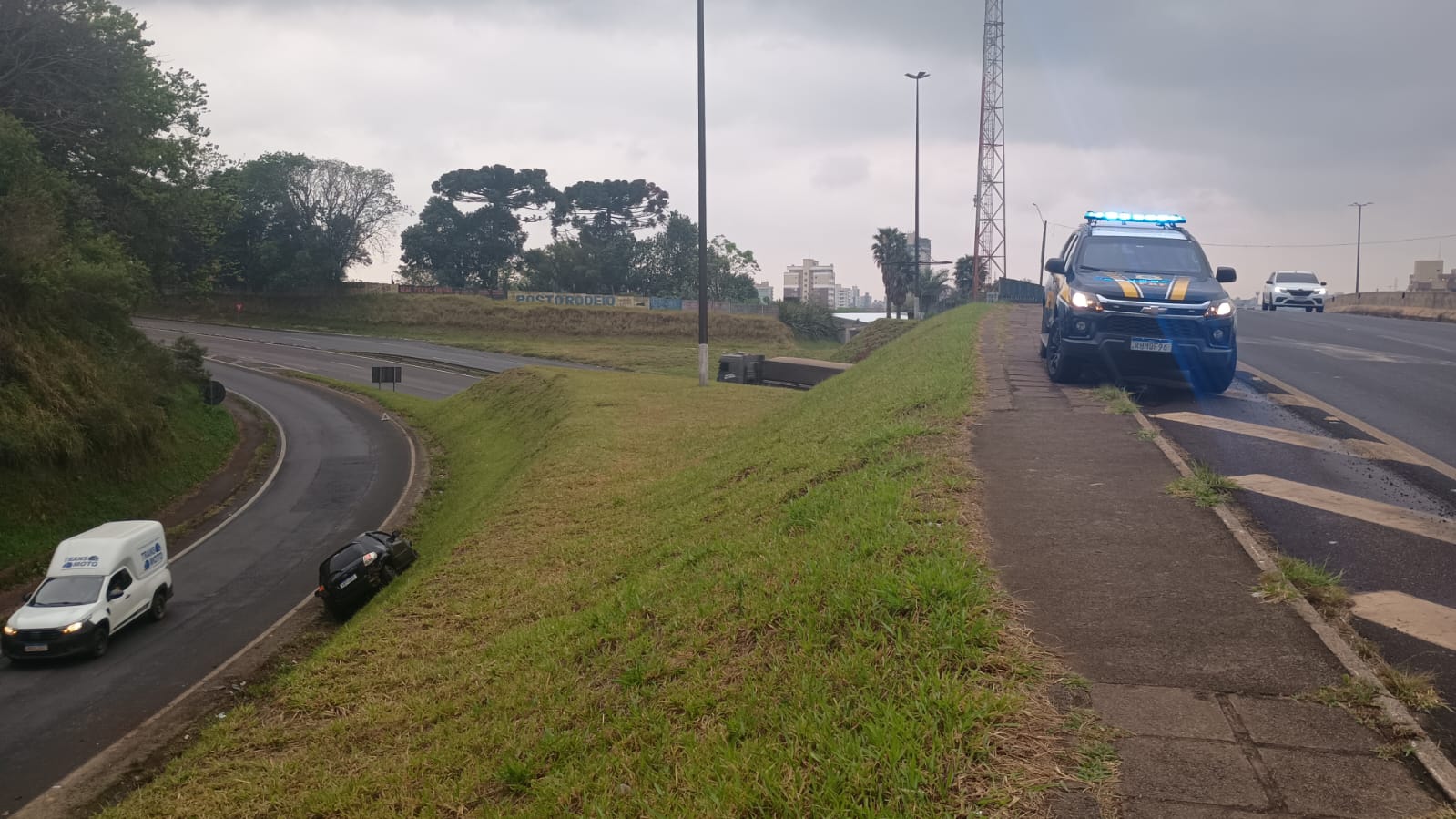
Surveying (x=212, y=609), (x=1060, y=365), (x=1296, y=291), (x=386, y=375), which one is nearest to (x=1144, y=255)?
(x=1060, y=365)

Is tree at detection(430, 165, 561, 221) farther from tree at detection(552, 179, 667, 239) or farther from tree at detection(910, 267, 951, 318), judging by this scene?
tree at detection(910, 267, 951, 318)

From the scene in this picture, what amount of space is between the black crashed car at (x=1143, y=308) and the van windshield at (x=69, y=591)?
1546 centimetres

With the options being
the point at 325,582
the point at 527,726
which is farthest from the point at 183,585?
the point at 527,726

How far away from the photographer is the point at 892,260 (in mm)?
86312

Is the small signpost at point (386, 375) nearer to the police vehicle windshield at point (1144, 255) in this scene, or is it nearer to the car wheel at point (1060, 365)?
the car wheel at point (1060, 365)

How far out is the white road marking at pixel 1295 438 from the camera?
29.2 ft

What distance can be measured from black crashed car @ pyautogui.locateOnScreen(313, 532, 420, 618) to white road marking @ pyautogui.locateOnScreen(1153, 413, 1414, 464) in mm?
12303

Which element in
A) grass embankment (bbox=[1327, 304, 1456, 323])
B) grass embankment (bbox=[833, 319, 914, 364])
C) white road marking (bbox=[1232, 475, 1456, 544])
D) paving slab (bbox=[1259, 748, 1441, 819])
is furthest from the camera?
grass embankment (bbox=[833, 319, 914, 364])

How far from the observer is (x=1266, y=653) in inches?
185

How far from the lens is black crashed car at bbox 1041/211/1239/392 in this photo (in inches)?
450

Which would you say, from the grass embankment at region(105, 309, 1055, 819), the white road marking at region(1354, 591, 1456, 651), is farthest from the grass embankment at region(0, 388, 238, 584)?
the white road marking at region(1354, 591, 1456, 651)

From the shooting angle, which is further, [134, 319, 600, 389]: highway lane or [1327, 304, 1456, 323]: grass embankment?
[134, 319, 600, 389]: highway lane

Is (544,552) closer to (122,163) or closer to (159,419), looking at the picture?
(159,419)

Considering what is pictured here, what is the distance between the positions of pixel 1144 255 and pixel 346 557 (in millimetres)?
13375
